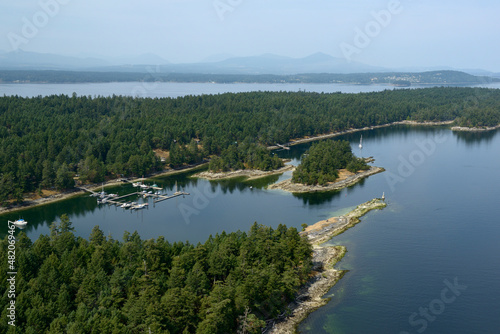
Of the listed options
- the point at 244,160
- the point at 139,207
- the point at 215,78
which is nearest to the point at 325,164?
the point at 244,160

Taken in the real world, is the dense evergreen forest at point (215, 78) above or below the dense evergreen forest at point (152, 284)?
above

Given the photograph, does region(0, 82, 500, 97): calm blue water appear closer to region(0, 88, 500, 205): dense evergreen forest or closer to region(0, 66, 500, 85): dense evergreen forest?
region(0, 66, 500, 85): dense evergreen forest

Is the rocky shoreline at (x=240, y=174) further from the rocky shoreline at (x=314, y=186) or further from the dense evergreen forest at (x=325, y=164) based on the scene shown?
the rocky shoreline at (x=314, y=186)

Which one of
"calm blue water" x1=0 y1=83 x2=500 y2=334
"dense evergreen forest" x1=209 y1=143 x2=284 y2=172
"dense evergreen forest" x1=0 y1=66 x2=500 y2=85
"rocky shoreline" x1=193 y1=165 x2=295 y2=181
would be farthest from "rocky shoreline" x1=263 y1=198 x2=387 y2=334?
"dense evergreen forest" x1=0 y1=66 x2=500 y2=85

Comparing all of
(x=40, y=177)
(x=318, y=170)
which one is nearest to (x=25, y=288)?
(x=40, y=177)

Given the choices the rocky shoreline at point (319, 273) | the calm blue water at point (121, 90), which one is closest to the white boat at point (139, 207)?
the rocky shoreline at point (319, 273)

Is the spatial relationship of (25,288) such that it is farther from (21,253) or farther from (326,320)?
(326,320)
